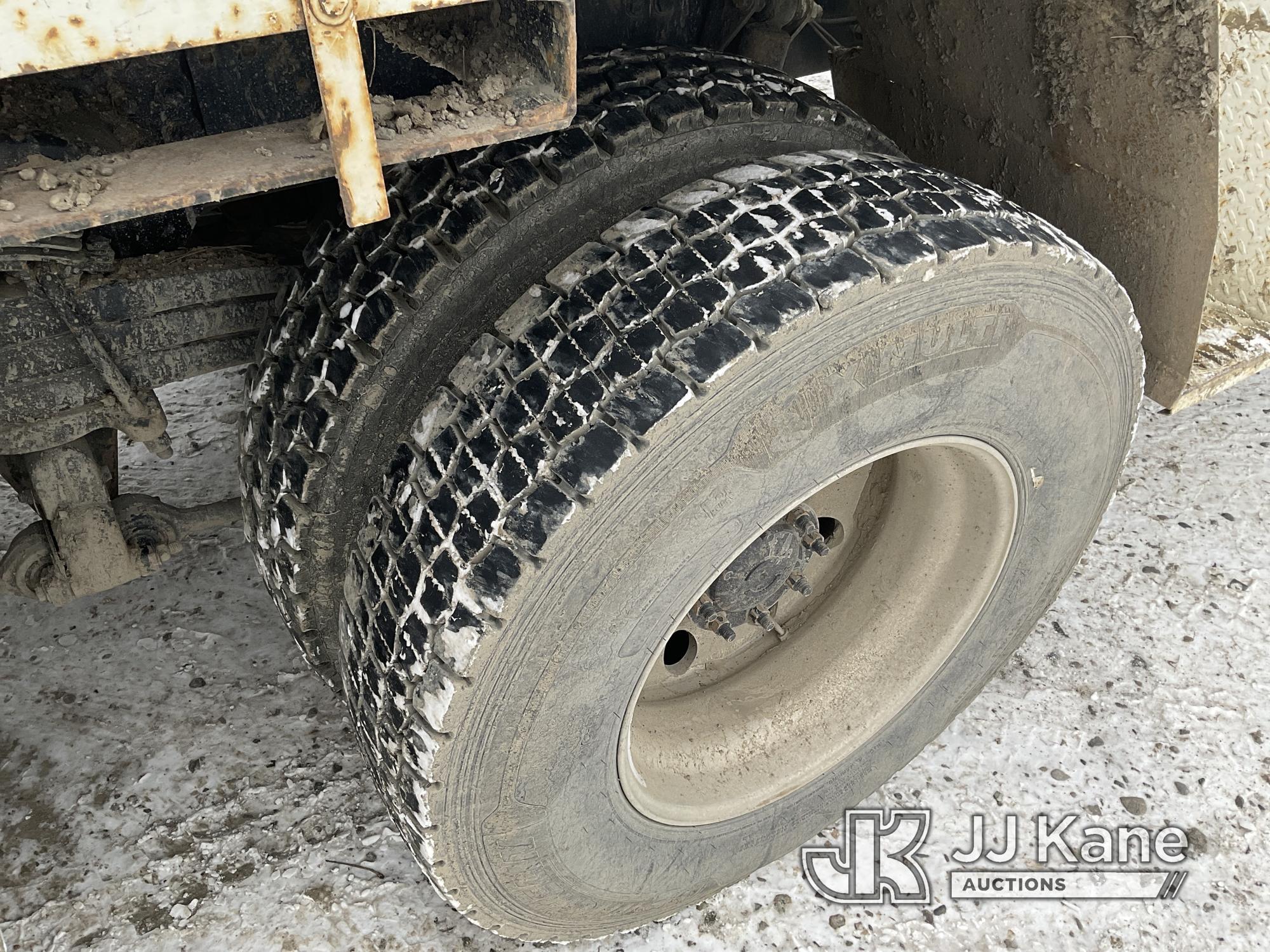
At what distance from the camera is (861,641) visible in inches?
82.3

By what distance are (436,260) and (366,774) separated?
127 centimetres

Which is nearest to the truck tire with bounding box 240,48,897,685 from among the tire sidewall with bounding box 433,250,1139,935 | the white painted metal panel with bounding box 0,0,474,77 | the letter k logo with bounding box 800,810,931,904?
the tire sidewall with bounding box 433,250,1139,935

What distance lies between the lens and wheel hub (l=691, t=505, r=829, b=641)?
1.82m

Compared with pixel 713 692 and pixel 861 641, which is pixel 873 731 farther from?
pixel 713 692

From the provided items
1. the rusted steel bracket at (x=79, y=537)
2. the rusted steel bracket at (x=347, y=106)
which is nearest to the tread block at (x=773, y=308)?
the rusted steel bracket at (x=347, y=106)

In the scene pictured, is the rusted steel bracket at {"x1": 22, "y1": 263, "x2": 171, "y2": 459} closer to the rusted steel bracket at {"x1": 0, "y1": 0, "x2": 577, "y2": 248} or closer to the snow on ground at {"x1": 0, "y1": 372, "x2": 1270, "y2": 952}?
the rusted steel bracket at {"x1": 0, "y1": 0, "x2": 577, "y2": 248}

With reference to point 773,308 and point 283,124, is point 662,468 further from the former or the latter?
point 283,124

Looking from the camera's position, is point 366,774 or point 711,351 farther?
point 366,774

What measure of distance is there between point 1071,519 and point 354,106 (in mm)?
1617

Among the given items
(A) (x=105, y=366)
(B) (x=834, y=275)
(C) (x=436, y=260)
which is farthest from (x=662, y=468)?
(A) (x=105, y=366)

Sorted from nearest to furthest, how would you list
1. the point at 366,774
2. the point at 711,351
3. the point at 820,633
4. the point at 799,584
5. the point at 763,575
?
the point at 711,351 → the point at 763,575 → the point at 799,584 → the point at 820,633 → the point at 366,774

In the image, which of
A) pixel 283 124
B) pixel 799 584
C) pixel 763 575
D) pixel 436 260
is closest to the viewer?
pixel 283 124

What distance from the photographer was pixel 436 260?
1536 millimetres

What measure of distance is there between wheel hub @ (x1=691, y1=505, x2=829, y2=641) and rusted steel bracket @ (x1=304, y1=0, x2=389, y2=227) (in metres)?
1.04
